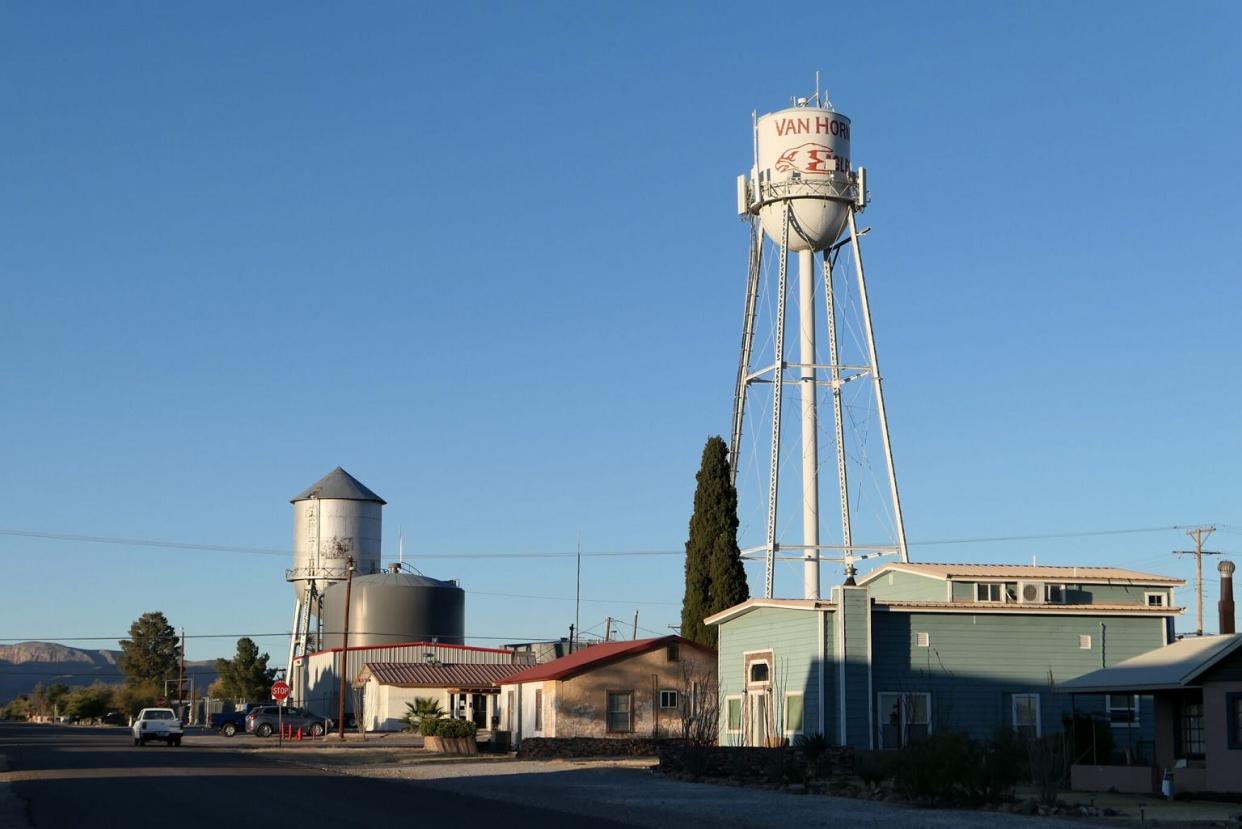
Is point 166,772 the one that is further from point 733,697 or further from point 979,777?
point 979,777

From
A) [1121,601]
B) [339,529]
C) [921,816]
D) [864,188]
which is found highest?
[864,188]

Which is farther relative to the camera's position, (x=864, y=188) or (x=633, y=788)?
(x=864, y=188)

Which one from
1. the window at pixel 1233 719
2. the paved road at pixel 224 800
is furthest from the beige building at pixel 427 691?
the window at pixel 1233 719

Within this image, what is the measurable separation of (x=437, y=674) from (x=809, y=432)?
28.4 meters

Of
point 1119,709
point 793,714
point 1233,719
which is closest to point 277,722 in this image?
point 793,714

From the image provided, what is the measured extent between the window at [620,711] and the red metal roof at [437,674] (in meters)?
20.2

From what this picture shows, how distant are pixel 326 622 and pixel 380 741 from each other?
23639mm

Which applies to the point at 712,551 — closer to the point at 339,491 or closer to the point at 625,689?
the point at 625,689

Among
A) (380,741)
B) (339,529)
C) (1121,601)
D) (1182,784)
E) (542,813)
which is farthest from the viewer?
(339,529)

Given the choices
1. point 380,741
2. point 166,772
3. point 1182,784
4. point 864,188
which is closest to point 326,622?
point 380,741

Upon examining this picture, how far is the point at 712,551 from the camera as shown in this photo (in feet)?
185

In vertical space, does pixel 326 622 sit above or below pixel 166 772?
above

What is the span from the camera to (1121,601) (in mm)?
44562

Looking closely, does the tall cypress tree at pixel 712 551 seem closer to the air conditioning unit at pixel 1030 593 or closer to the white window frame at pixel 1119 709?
the air conditioning unit at pixel 1030 593
